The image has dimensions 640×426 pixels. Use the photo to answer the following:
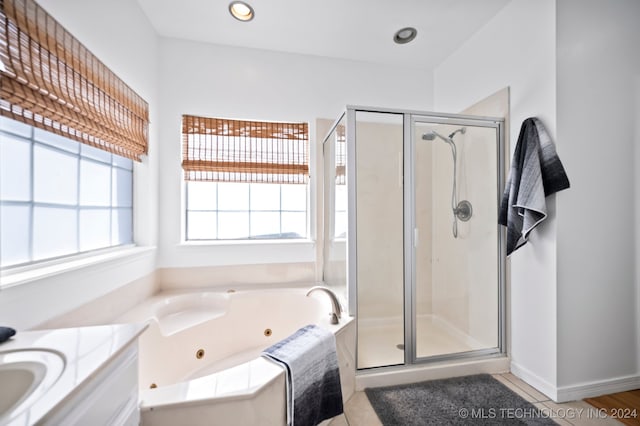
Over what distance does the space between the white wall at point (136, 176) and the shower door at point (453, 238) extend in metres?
1.85

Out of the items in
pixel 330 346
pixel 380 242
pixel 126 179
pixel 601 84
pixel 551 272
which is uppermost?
pixel 601 84

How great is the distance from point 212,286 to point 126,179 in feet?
3.50

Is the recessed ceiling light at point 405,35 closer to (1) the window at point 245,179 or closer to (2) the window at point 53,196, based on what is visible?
(1) the window at point 245,179

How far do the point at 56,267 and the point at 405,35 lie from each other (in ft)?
9.03

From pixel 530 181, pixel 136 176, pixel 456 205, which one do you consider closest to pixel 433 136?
pixel 456 205

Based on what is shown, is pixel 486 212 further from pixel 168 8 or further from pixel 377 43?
pixel 168 8

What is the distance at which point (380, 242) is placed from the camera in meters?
1.85

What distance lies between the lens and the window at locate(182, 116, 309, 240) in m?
2.31

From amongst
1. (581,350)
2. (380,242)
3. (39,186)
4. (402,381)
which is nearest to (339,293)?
(380,242)

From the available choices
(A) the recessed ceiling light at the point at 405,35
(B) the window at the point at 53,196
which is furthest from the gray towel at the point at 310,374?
(A) the recessed ceiling light at the point at 405,35

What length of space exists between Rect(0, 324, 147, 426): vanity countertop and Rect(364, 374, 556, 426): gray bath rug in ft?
4.38

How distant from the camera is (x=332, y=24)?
2.06 metres

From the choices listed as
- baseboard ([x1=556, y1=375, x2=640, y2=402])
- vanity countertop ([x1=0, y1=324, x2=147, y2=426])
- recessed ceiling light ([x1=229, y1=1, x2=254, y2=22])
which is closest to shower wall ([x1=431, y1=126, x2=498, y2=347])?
baseboard ([x1=556, y1=375, x2=640, y2=402])

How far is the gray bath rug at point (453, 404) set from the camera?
1.40 meters
